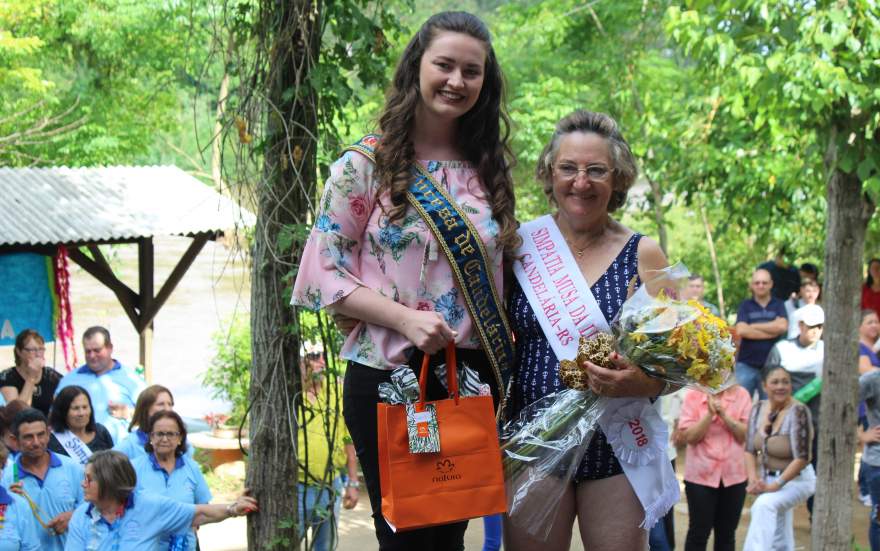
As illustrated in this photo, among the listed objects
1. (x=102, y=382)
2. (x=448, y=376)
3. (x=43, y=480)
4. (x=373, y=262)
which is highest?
(x=373, y=262)

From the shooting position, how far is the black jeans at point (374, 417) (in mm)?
2543

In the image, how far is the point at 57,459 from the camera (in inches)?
224

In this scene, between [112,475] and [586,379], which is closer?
[586,379]

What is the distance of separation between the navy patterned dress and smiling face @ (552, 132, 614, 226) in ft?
0.46

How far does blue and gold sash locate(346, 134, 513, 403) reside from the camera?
2.53 metres

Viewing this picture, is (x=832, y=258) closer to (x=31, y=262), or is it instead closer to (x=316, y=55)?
(x=316, y=55)

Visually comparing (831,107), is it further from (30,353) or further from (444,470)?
(30,353)

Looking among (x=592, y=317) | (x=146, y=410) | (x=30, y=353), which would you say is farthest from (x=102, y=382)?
(x=592, y=317)

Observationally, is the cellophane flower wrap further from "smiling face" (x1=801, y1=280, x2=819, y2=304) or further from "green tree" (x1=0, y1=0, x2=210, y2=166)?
"green tree" (x1=0, y1=0, x2=210, y2=166)

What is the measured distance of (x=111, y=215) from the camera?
9.55m

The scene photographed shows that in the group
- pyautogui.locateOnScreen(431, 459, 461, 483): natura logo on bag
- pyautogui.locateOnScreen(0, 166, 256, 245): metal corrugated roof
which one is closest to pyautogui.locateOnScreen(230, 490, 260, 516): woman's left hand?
pyautogui.locateOnScreen(431, 459, 461, 483): natura logo on bag

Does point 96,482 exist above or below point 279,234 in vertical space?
below

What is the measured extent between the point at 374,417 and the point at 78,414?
4.28 metres

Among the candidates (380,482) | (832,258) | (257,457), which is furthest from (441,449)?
(832,258)
